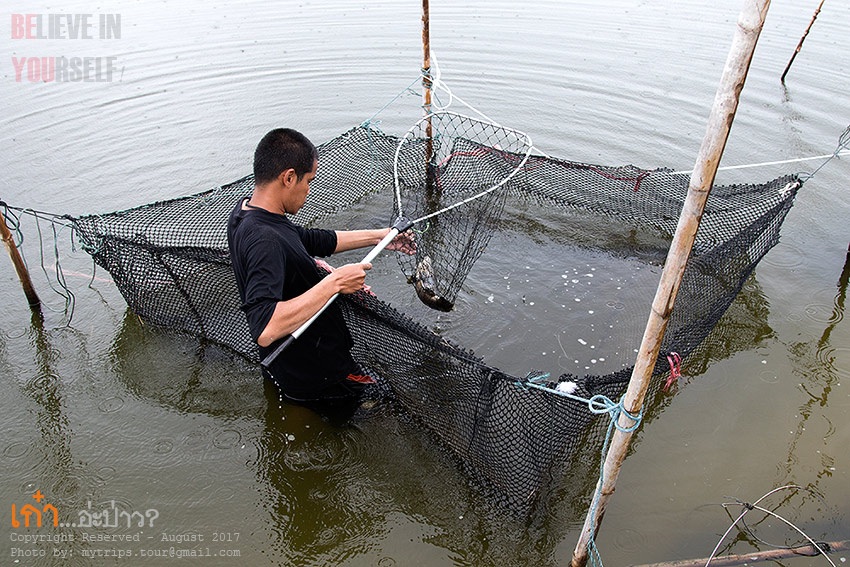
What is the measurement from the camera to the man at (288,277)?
2.58m

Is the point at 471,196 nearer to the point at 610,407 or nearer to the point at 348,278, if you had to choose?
the point at 348,278

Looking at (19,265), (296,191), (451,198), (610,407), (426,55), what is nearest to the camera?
(610,407)

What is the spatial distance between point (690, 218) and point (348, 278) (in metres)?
1.53

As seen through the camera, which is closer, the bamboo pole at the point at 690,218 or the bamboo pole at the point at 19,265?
the bamboo pole at the point at 690,218

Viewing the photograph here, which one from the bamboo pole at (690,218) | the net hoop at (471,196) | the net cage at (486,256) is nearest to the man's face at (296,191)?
the net cage at (486,256)

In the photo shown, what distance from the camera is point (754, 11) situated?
5.00 feet

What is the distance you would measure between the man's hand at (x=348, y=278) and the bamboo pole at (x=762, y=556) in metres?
1.91

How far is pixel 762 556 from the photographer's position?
276 centimetres

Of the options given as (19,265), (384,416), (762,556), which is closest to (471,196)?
(384,416)

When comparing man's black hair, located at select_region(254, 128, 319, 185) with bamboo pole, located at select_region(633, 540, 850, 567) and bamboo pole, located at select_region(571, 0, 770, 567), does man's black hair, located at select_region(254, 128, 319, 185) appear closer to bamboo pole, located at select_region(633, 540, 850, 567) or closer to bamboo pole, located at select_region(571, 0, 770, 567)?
bamboo pole, located at select_region(571, 0, 770, 567)

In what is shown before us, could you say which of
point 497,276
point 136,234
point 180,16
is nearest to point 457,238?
point 497,276

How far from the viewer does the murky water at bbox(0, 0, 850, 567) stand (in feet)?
9.78

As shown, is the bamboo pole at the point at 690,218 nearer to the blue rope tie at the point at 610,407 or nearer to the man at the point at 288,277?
the blue rope tie at the point at 610,407

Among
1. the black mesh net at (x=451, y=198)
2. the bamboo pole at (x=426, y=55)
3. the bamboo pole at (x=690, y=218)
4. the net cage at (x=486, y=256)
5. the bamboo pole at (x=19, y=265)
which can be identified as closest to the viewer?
the bamboo pole at (x=690, y=218)
